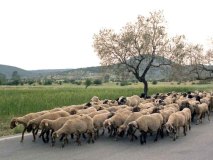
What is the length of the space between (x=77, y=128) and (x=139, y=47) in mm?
23244

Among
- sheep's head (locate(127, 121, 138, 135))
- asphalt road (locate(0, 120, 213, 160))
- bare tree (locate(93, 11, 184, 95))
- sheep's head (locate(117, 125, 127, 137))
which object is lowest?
asphalt road (locate(0, 120, 213, 160))

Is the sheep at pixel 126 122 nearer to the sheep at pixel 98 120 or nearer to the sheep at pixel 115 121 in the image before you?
the sheep at pixel 115 121

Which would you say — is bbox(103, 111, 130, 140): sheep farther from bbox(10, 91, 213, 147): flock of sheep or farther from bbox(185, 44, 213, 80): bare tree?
bbox(185, 44, 213, 80): bare tree

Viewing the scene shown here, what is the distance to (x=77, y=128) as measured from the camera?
13164 millimetres

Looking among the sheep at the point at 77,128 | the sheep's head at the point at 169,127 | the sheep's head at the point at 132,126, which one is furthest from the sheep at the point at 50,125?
the sheep's head at the point at 169,127

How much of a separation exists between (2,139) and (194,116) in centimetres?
1107

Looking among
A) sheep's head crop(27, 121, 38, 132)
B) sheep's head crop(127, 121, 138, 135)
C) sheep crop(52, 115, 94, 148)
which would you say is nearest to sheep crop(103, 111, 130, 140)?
sheep crop(52, 115, 94, 148)

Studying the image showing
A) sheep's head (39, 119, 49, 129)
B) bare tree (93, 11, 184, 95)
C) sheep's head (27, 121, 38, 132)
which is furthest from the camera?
bare tree (93, 11, 184, 95)

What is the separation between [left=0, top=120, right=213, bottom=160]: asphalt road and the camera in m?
11.2

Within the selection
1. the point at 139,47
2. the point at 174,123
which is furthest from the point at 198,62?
the point at 174,123

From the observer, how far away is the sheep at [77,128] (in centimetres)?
1289

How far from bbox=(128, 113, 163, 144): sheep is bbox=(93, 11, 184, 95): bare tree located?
20.9m

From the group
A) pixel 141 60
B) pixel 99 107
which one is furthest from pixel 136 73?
pixel 99 107

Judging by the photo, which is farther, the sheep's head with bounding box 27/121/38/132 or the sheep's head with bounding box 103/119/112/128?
the sheep's head with bounding box 27/121/38/132
